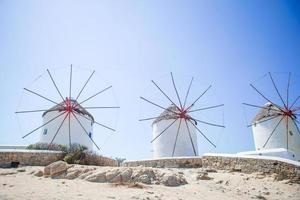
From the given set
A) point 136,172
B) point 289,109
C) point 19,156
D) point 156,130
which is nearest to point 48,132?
point 19,156

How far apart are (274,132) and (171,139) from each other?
32.3 ft

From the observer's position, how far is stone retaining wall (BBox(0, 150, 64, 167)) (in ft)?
56.1

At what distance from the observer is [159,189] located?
11.0 m

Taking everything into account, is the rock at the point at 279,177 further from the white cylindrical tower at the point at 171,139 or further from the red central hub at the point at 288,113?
the red central hub at the point at 288,113

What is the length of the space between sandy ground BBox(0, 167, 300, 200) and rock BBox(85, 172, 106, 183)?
0.43 metres

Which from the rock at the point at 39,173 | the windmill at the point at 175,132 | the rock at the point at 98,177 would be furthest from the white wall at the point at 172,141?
the rock at the point at 39,173

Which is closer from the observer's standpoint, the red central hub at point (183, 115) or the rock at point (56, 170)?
the rock at point (56, 170)

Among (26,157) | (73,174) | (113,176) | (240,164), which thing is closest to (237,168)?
(240,164)

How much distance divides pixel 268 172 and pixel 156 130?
13.8m

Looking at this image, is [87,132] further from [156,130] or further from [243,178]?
[243,178]

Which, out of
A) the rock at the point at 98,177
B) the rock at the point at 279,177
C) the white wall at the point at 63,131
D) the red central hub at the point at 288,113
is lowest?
the rock at the point at 279,177

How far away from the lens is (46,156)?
1769 cm

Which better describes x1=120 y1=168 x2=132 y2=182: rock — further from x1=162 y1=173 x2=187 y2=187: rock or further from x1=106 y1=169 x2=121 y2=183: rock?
x1=162 y1=173 x2=187 y2=187: rock

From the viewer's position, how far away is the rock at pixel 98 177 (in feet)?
40.1
